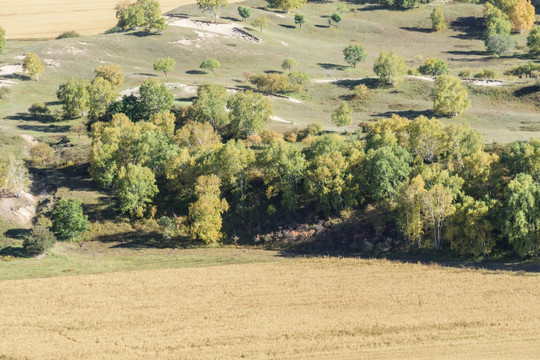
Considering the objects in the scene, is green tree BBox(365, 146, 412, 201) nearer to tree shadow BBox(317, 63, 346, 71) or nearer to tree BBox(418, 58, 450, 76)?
tree BBox(418, 58, 450, 76)

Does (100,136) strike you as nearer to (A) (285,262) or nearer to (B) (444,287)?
(A) (285,262)

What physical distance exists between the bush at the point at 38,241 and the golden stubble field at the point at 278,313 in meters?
11.1

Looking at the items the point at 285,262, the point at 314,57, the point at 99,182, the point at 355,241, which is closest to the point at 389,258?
the point at 355,241

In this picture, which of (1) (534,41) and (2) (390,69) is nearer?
(2) (390,69)

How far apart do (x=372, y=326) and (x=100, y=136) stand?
72.4 meters

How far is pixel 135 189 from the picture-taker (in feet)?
326

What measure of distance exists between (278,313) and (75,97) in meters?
93.2

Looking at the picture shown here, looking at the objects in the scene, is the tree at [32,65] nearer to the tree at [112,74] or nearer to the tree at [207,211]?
the tree at [112,74]

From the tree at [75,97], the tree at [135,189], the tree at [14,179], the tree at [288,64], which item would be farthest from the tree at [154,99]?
the tree at [288,64]

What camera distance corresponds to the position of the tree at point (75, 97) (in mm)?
137000

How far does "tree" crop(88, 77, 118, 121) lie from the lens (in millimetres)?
132625

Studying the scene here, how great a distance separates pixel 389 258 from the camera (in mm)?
84062

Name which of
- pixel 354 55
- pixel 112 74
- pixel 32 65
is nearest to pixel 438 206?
pixel 112 74

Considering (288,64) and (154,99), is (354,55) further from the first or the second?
(154,99)
